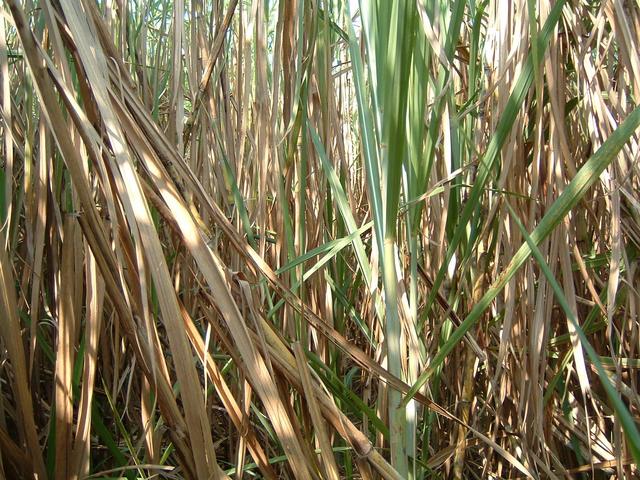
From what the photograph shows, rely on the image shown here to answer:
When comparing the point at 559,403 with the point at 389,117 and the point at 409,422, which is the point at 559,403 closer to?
the point at 409,422

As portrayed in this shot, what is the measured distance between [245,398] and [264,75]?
1.29 feet

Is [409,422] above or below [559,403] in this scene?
above

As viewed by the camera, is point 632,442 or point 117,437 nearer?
point 632,442

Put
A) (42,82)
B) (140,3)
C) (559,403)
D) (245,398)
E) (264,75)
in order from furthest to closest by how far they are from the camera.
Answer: (140,3) → (559,403) → (264,75) → (245,398) → (42,82)

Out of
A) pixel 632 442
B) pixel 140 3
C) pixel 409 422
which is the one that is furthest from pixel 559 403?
pixel 140 3

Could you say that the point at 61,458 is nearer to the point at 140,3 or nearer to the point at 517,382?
the point at 517,382

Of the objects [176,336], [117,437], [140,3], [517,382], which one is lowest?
[117,437]

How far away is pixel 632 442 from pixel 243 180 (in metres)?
0.77

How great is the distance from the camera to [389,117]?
53 cm

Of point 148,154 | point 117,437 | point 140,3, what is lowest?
point 117,437

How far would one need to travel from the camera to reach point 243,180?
41.4 inches

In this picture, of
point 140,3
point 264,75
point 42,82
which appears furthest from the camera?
point 140,3

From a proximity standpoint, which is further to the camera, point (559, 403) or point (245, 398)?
point (559, 403)

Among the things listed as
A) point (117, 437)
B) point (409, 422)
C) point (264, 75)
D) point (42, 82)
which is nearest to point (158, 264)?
point (42, 82)
